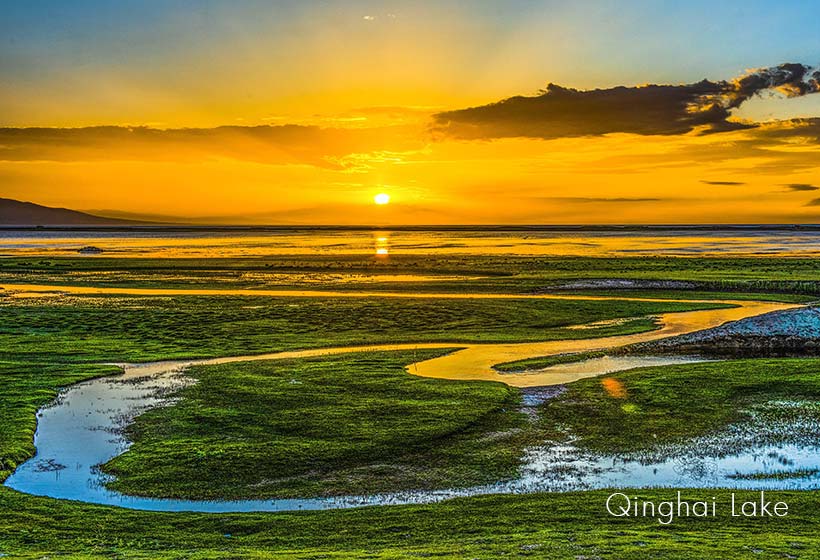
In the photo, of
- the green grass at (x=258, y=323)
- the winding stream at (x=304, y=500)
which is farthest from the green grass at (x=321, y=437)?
the green grass at (x=258, y=323)

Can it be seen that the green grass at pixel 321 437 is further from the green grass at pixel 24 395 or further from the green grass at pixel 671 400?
the green grass at pixel 24 395

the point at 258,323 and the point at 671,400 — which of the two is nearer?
the point at 671,400

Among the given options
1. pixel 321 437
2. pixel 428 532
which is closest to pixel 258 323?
pixel 321 437

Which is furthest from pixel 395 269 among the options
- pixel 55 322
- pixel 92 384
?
pixel 92 384

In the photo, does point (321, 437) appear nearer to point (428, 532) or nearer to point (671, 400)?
point (428, 532)

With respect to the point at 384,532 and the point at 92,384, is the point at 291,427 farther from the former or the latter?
the point at 92,384

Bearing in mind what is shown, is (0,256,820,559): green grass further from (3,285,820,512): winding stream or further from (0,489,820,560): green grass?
(3,285,820,512): winding stream

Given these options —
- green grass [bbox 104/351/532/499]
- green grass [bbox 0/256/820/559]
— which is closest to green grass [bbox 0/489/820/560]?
green grass [bbox 0/256/820/559]
